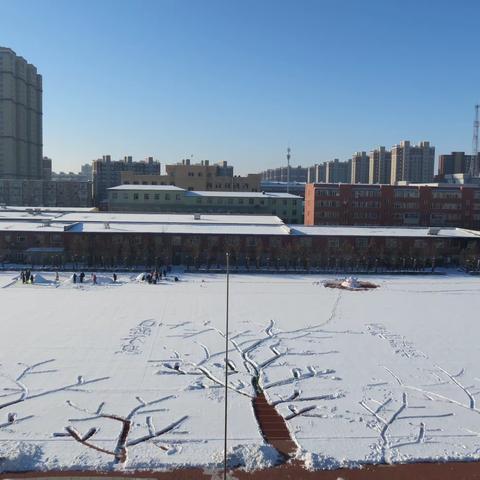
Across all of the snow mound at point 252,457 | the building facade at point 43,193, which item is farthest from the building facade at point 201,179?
the snow mound at point 252,457

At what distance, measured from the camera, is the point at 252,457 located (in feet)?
34.6

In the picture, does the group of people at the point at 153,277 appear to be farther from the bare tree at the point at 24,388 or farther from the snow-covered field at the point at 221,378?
the bare tree at the point at 24,388

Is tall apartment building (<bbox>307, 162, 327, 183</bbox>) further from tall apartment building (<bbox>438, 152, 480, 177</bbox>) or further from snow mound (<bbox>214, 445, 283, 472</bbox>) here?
snow mound (<bbox>214, 445, 283, 472</bbox>)

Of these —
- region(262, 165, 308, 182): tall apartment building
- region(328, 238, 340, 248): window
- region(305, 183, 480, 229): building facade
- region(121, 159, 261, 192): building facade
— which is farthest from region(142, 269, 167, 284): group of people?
region(262, 165, 308, 182): tall apartment building

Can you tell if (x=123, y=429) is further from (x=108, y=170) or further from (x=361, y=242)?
(x=108, y=170)

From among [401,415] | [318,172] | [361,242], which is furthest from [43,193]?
[318,172]

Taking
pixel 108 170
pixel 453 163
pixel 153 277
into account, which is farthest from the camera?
pixel 453 163

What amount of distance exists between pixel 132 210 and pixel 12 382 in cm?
3967

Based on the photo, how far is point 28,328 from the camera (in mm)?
18672

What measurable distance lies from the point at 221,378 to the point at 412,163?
88.9 m

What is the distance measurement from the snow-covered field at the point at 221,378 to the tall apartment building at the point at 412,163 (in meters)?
74.6

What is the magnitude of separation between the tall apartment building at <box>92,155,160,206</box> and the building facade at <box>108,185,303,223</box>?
31225 millimetres

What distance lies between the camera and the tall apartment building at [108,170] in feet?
287

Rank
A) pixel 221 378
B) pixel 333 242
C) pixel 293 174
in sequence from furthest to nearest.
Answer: pixel 293 174 < pixel 333 242 < pixel 221 378
